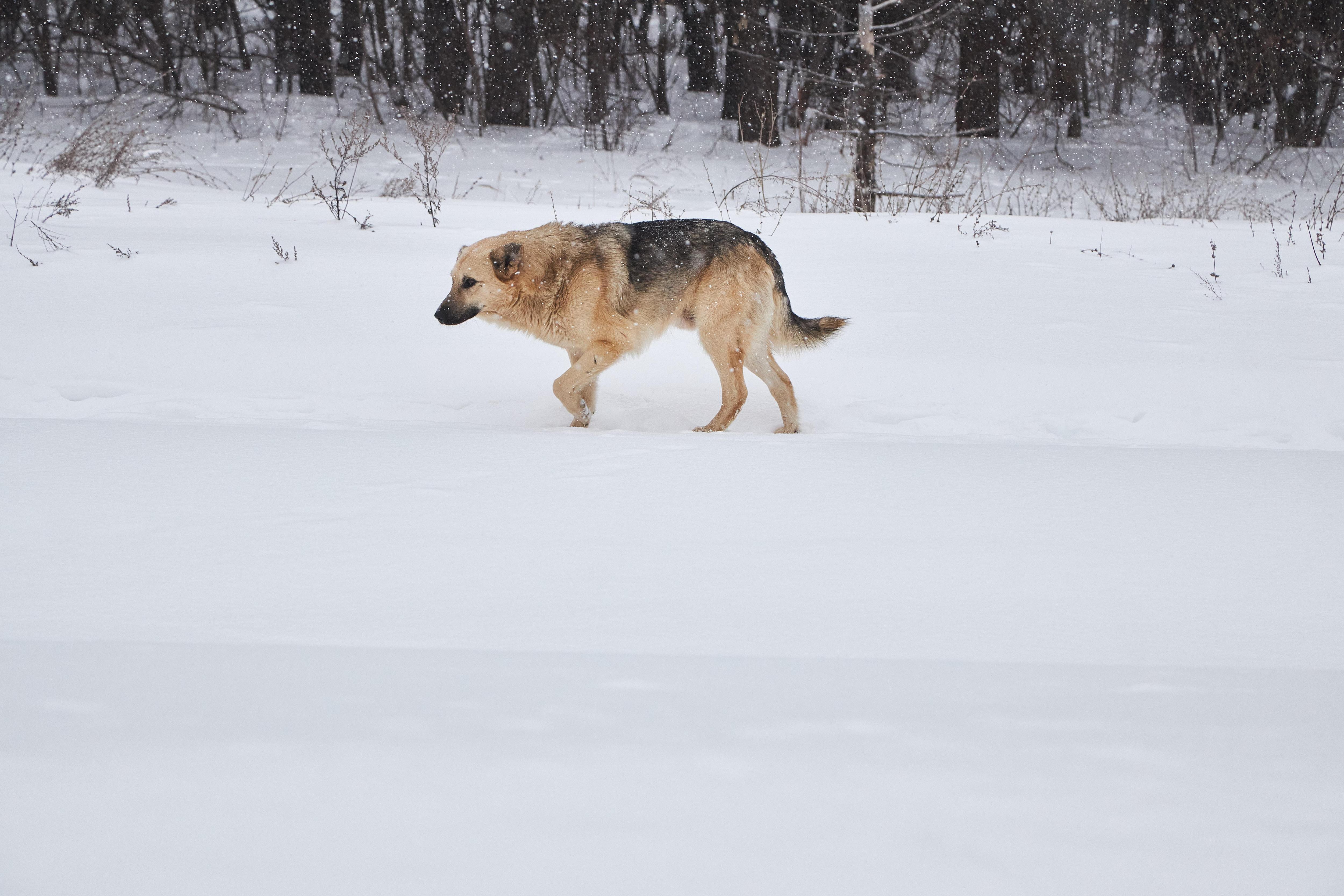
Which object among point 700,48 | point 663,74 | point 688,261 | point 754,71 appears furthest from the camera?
point 700,48

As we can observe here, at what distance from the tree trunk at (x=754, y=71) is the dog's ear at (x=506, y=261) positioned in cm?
1582

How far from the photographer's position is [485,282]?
5410 mm

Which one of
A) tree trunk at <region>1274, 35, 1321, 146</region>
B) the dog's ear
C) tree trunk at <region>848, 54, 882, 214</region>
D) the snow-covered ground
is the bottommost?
the snow-covered ground

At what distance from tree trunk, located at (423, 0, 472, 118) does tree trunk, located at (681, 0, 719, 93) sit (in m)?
6.22

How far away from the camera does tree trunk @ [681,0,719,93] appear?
2519cm

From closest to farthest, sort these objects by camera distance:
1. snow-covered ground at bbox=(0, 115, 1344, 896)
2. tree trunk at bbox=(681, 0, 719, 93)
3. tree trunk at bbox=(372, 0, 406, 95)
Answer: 1. snow-covered ground at bbox=(0, 115, 1344, 896)
2. tree trunk at bbox=(372, 0, 406, 95)
3. tree trunk at bbox=(681, 0, 719, 93)

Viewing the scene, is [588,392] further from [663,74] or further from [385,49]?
[385,49]

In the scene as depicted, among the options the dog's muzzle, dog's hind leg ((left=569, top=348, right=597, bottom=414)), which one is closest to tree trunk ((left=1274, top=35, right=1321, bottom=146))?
dog's hind leg ((left=569, top=348, right=597, bottom=414))

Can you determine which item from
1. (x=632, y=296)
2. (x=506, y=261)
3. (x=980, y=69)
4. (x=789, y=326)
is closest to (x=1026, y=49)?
(x=980, y=69)

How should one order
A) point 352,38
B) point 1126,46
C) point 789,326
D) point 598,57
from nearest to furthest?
point 789,326 < point 598,57 < point 352,38 < point 1126,46

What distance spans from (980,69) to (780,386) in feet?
61.5

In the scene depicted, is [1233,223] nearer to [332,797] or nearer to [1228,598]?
[1228,598]

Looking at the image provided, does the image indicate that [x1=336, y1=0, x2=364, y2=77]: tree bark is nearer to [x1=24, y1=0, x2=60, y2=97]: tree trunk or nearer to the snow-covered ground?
[x1=24, y1=0, x2=60, y2=97]: tree trunk

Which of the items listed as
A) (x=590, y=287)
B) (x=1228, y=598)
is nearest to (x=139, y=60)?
(x=590, y=287)
